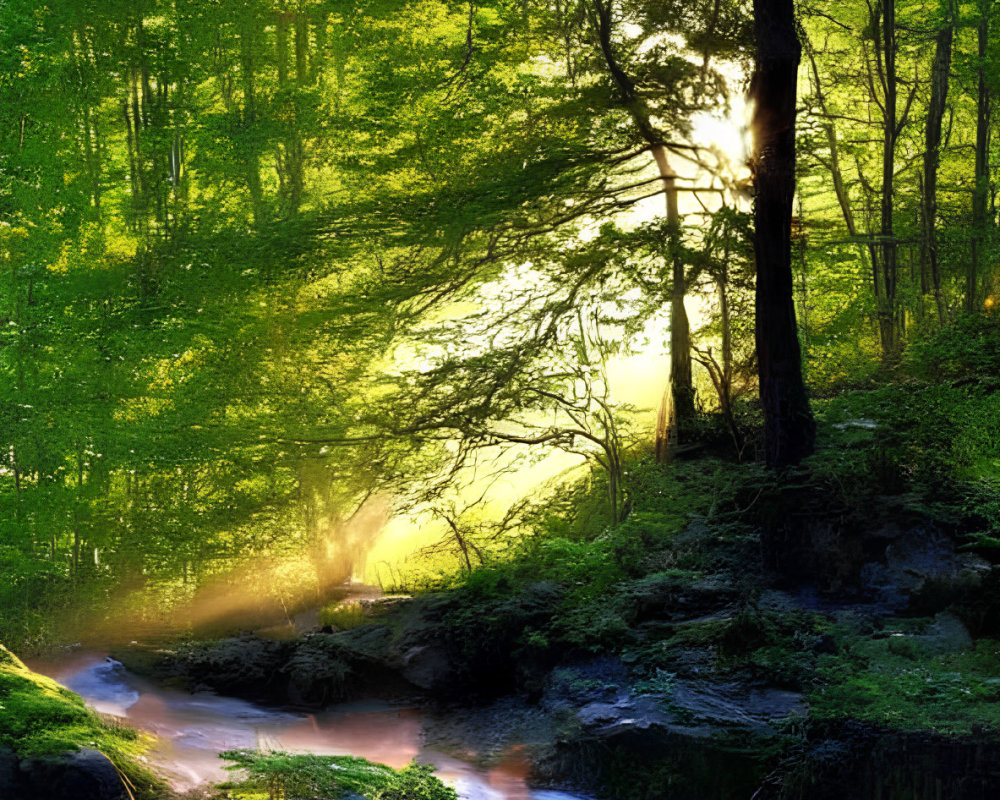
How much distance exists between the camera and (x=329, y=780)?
5.77 metres

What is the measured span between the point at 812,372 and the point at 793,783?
7.57m

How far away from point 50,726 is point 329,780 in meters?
1.79

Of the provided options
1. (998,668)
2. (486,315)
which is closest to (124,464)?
(486,315)

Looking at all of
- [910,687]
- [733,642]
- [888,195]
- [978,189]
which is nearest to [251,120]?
[888,195]

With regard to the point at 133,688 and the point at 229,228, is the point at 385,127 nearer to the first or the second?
the point at 229,228

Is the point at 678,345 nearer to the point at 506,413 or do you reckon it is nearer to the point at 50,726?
the point at 506,413

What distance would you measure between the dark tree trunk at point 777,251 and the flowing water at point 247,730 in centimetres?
476

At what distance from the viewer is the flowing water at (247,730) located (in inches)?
283

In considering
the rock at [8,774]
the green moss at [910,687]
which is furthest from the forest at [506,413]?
the rock at [8,774]

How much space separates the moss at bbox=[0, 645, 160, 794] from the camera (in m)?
5.21

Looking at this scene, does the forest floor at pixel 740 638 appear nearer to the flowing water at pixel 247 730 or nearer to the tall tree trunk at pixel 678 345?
the flowing water at pixel 247 730

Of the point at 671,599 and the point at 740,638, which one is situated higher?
the point at 740,638

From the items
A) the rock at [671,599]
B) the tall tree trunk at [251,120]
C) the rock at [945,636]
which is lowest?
the rock at [671,599]

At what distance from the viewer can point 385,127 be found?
13.4 metres
